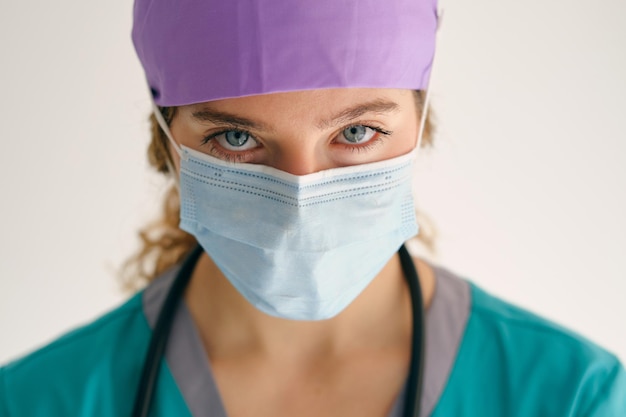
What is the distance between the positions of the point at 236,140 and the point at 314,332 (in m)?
0.46

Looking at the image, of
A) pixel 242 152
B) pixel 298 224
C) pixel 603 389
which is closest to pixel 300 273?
pixel 298 224

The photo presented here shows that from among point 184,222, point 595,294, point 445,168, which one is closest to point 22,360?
point 184,222

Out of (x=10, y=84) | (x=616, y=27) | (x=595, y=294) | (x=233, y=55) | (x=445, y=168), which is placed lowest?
(x=595, y=294)

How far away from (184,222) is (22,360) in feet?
1.73

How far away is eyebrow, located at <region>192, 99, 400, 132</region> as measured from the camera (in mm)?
1281

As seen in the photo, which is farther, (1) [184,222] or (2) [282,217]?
(1) [184,222]

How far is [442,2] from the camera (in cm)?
206

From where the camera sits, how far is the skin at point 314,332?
4.47 ft

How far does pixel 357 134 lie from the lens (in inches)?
53.1

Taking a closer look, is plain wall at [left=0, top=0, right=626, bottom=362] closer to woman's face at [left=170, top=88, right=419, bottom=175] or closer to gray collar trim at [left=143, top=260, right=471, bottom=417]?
gray collar trim at [left=143, top=260, right=471, bottom=417]

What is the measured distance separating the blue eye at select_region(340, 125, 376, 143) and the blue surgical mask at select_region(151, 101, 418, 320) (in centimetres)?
5

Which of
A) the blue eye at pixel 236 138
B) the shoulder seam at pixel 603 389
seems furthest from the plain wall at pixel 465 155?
the shoulder seam at pixel 603 389

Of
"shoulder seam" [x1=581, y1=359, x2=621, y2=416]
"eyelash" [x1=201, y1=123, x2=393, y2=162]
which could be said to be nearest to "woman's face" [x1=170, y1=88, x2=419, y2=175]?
"eyelash" [x1=201, y1=123, x2=393, y2=162]

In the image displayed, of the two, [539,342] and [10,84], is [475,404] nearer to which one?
[539,342]
